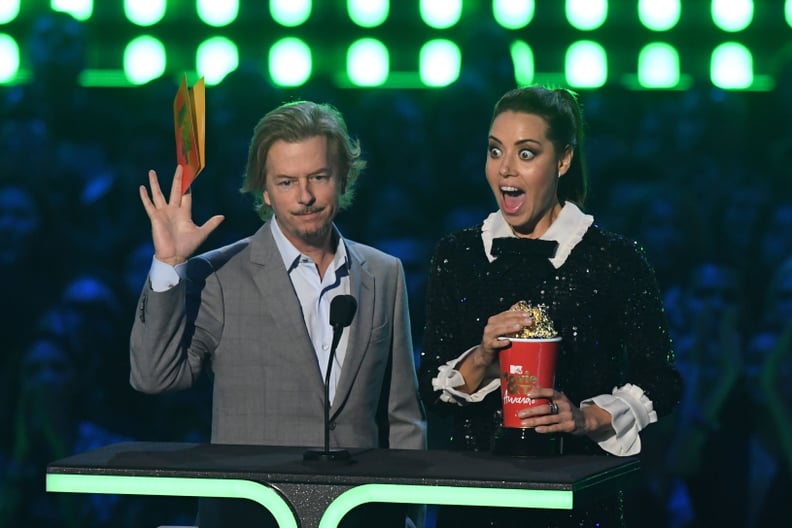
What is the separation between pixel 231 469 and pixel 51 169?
10.4 ft

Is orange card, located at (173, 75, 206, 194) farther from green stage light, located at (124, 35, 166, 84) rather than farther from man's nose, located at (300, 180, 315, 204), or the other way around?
green stage light, located at (124, 35, 166, 84)

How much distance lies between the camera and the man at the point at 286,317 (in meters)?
2.74

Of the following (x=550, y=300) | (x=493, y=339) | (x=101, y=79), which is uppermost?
(x=101, y=79)

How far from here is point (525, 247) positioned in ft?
8.30

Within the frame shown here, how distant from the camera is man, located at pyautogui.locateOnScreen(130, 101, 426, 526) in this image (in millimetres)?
2740

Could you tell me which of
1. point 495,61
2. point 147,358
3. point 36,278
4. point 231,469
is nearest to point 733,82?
point 495,61

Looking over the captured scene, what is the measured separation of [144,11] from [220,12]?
288 mm

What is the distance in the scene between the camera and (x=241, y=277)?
111 inches

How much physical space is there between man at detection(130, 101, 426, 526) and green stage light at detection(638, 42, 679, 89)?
7.90 feet

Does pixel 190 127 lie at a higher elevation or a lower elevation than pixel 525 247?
higher

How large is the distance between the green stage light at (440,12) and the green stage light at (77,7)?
50.0 inches

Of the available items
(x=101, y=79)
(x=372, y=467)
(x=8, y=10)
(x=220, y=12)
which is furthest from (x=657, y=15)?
(x=372, y=467)

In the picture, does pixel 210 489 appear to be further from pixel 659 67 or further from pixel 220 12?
pixel 659 67

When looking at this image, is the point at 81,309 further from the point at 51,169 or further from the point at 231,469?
the point at 231,469
